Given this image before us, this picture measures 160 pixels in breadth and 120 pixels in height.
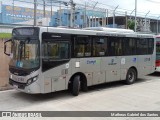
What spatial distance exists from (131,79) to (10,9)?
8159 mm

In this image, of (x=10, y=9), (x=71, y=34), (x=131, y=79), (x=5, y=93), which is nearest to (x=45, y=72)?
(x=71, y=34)

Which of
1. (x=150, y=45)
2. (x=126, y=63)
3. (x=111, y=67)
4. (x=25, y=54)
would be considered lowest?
(x=111, y=67)

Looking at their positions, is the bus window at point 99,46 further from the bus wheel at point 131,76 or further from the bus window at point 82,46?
the bus wheel at point 131,76

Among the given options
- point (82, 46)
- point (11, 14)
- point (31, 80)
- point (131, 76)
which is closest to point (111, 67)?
point (131, 76)

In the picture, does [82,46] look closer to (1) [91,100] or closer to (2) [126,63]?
(1) [91,100]

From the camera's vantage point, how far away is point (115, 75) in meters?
12.2

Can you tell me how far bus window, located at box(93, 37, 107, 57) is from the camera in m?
11.0

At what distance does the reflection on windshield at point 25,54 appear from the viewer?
351 inches

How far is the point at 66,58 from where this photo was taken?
32.0 ft

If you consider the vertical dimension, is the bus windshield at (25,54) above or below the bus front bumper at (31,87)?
above

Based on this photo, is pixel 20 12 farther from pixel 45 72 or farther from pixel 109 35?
pixel 45 72

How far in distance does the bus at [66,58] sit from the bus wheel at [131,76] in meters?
0.09

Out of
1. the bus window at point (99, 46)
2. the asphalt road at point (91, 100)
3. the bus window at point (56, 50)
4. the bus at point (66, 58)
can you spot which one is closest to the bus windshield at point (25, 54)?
the bus at point (66, 58)

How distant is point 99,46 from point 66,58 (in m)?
2.12
